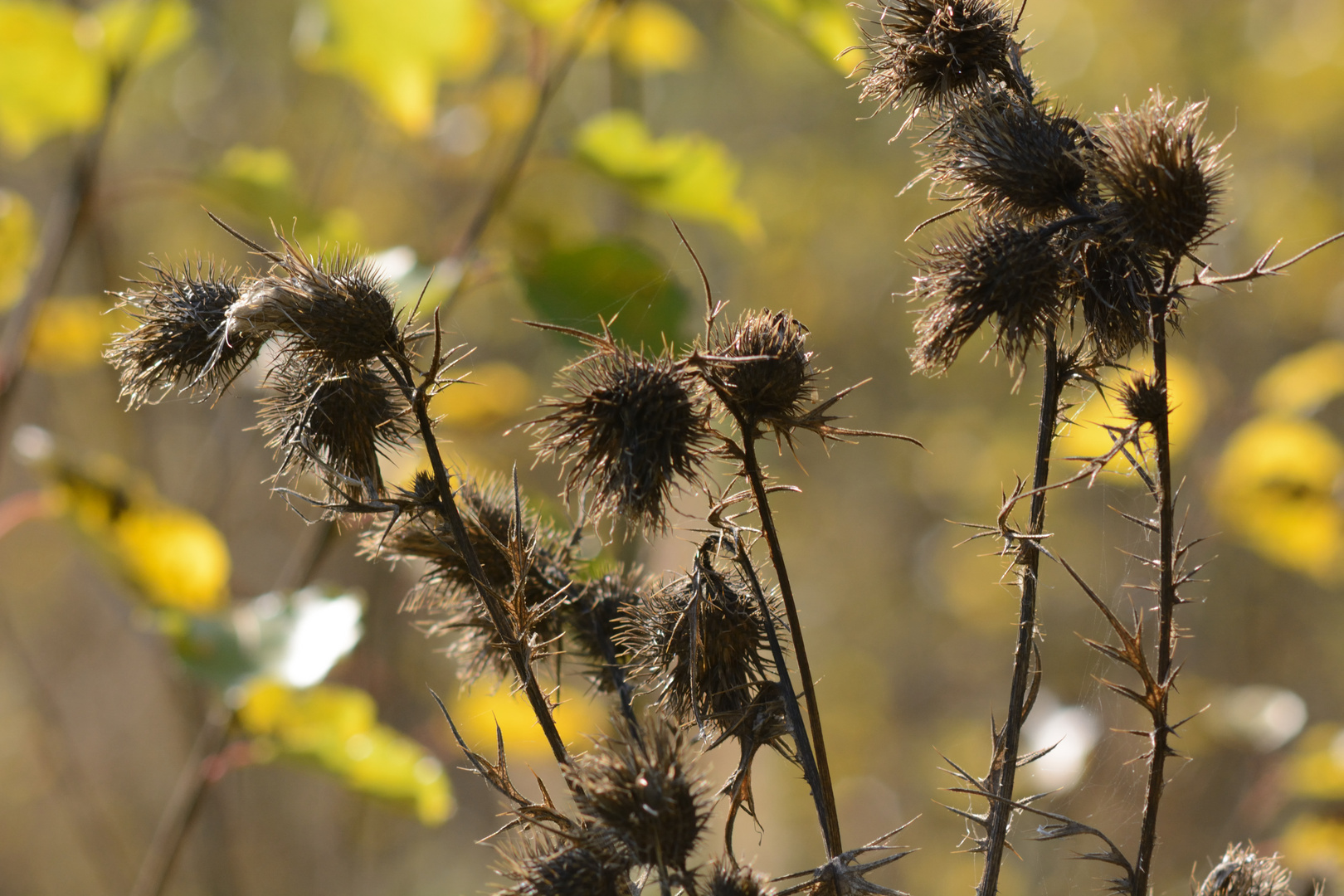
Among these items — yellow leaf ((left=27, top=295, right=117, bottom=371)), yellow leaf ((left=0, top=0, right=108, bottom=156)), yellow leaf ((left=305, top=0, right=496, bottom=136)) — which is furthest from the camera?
yellow leaf ((left=27, top=295, right=117, bottom=371))

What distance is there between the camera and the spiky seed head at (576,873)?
0.51m

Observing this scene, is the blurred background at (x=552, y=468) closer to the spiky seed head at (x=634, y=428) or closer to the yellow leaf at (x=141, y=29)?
the yellow leaf at (x=141, y=29)

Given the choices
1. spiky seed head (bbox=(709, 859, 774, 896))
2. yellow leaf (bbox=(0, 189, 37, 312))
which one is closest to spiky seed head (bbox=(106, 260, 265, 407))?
spiky seed head (bbox=(709, 859, 774, 896))

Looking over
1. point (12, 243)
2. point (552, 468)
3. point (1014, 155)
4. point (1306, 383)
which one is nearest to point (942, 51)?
point (1014, 155)

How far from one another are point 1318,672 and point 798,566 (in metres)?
2.92

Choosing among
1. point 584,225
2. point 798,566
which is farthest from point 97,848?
point 798,566

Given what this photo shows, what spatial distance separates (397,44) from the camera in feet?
3.17

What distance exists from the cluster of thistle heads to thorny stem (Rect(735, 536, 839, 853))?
166mm

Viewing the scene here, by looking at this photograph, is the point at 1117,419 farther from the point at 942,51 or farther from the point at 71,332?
the point at 71,332

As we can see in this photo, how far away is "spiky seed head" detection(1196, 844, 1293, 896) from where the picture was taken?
1.95 feet

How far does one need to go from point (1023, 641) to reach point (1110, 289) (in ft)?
0.73

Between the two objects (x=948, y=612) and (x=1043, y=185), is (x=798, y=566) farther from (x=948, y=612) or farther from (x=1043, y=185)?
(x=1043, y=185)

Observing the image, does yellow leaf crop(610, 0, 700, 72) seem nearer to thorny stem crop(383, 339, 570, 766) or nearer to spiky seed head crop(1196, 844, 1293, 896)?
thorny stem crop(383, 339, 570, 766)

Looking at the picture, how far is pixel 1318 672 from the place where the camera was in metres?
5.05
